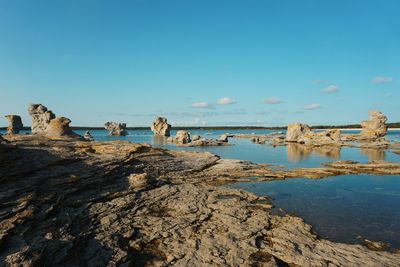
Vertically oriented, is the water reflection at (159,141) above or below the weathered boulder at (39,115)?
below

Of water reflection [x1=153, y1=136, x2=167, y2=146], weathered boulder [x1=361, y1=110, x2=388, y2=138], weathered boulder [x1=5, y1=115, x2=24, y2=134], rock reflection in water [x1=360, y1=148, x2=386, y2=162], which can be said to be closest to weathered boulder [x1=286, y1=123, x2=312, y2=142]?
weathered boulder [x1=361, y1=110, x2=388, y2=138]

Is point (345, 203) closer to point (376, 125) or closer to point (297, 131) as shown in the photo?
point (297, 131)

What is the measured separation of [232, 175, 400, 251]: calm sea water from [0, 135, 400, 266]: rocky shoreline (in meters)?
2.01

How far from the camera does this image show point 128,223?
54.2 ft

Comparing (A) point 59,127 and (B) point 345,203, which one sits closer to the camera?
(B) point 345,203

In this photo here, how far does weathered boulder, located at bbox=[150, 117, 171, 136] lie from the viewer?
175875 millimetres

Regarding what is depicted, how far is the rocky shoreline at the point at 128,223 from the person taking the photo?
12.7 metres

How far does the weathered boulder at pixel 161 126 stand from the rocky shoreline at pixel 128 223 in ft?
483

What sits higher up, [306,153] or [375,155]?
[375,155]

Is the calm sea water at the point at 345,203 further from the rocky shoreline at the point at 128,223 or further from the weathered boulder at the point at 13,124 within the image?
the weathered boulder at the point at 13,124

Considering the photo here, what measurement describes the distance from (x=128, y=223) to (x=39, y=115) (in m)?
87.7

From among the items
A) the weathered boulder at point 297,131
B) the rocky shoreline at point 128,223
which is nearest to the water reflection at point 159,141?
the weathered boulder at point 297,131

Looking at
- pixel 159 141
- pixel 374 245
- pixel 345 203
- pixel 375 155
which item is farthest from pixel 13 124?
pixel 374 245

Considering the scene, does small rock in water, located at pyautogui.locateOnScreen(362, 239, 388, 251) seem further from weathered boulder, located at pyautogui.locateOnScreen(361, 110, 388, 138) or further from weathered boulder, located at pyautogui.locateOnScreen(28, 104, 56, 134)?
weathered boulder, located at pyautogui.locateOnScreen(361, 110, 388, 138)
